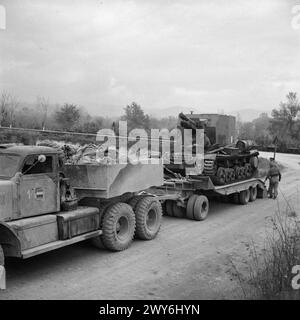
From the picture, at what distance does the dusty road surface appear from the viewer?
6773 millimetres

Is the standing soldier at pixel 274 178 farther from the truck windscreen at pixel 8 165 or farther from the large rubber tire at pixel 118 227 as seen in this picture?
the truck windscreen at pixel 8 165

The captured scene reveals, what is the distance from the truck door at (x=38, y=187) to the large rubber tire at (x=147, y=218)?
7.61 feet

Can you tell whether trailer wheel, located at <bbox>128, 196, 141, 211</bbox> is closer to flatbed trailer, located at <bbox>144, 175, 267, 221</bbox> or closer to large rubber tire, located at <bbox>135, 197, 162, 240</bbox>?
large rubber tire, located at <bbox>135, 197, 162, 240</bbox>

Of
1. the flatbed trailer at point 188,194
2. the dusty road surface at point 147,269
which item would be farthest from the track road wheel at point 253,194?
the dusty road surface at point 147,269

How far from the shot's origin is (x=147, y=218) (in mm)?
10094

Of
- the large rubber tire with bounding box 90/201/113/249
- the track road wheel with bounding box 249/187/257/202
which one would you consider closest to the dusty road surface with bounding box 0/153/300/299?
the large rubber tire with bounding box 90/201/113/249

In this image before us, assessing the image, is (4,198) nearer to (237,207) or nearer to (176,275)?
(176,275)

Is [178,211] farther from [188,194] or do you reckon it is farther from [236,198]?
[236,198]

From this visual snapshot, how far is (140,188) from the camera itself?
381 inches

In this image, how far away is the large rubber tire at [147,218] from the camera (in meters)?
9.73

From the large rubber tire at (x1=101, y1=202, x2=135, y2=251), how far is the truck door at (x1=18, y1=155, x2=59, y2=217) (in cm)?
120

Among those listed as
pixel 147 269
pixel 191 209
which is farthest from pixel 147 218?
pixel 191 209
